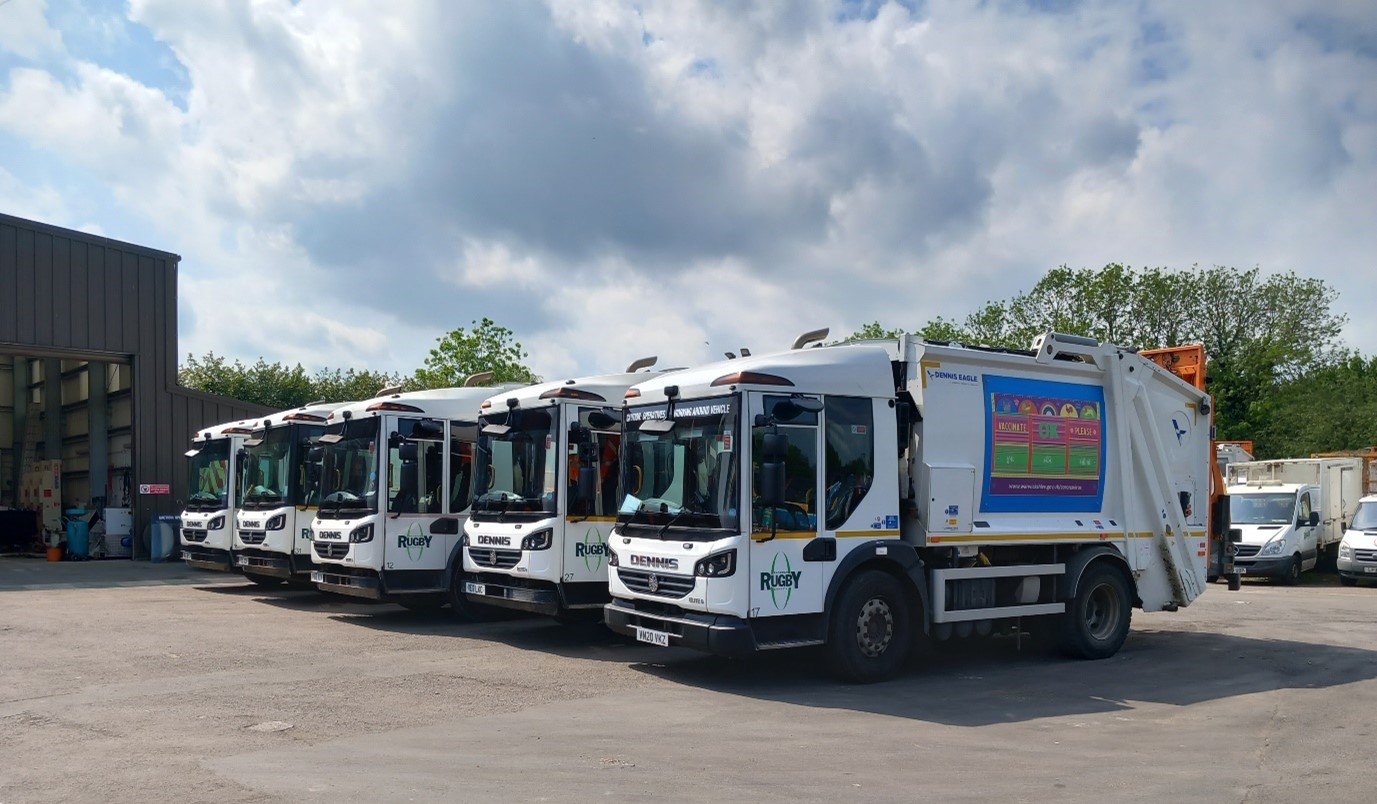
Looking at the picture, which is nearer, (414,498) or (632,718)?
(632,718)

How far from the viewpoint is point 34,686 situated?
404 inches

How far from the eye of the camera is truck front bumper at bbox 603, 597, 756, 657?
9.95 m

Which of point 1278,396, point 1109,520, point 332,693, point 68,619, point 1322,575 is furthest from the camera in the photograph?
point 1278,396

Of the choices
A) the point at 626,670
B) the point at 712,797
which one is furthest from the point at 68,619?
the point at 712,797

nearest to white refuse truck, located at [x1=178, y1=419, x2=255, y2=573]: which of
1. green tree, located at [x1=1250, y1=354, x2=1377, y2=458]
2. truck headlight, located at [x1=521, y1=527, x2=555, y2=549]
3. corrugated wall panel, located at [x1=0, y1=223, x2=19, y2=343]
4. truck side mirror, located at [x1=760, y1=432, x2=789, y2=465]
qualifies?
truck headlight, located at [x1=521, y1=527, x2=555, y2=549]

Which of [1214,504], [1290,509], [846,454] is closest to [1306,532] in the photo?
[1290,509]

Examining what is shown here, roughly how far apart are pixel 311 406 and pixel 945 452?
11226 mm

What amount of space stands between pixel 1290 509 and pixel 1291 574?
163cm

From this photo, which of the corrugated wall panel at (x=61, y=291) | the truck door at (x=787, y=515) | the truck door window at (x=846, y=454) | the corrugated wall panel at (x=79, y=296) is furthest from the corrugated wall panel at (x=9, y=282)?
the truck door window at (x=846, y=454)

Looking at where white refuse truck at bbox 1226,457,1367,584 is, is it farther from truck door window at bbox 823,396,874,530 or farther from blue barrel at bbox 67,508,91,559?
blue barrel at bbox 67,508,91,559

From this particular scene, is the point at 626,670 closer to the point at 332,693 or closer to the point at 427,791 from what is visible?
the point at 332,693

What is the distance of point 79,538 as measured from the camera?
1124 inches

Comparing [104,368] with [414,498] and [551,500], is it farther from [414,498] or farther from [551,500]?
[551,500]

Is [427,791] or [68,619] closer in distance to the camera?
[427,791]
